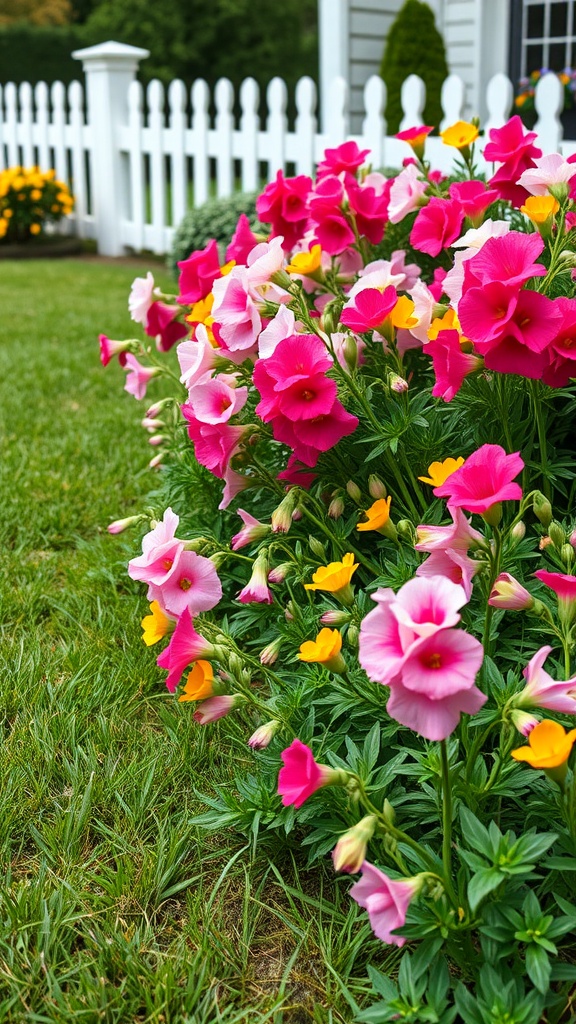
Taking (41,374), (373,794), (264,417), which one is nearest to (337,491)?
(264,417)

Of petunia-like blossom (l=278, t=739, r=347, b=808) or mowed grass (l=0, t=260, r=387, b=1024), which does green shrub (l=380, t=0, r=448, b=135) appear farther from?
petunia-like blossom (l=278, t=739, r=347, b=808)

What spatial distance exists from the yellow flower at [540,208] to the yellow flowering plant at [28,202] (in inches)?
308

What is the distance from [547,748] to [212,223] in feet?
18.6

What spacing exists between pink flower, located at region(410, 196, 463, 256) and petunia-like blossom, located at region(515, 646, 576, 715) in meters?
1.18

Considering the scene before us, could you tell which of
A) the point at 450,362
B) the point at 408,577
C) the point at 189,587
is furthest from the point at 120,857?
the point at 450,362

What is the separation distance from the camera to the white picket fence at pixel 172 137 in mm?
5648

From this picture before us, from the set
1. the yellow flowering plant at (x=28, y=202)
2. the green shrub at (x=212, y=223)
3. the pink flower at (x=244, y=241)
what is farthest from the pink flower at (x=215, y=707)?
the yellow flowering plant at (x=28, y=202)

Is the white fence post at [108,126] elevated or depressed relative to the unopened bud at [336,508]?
elevated

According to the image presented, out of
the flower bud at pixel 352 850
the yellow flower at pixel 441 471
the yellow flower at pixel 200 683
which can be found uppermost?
the yellow flower at pixel 441 471

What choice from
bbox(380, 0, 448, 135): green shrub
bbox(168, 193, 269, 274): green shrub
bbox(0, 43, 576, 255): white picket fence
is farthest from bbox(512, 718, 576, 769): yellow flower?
bbox(380, 0, 448, 135): green shrub

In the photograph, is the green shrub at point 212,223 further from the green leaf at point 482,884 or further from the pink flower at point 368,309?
the green leaf at point 482,884

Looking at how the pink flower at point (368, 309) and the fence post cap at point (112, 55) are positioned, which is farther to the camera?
the fence post cap at point (112, 55)

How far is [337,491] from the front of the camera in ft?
6.45

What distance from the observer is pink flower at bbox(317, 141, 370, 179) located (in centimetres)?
250
